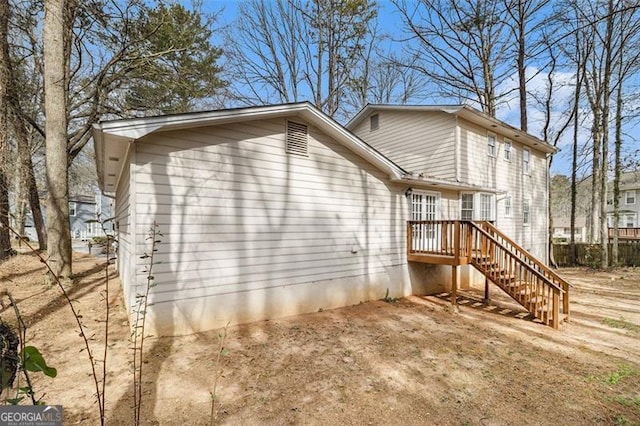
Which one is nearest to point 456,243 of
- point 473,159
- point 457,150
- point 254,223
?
point 457,150

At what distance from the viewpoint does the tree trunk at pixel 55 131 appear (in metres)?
7.26

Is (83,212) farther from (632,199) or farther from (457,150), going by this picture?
(632,199)

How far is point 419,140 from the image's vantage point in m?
11.9

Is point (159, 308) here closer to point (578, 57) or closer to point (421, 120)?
point (421, 120)

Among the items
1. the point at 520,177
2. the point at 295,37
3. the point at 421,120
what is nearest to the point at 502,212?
the point at 520,177

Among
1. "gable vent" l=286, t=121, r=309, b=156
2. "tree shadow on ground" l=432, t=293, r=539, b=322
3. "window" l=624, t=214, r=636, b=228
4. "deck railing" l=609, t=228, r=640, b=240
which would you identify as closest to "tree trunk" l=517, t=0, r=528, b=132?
"tree shadow on ground" l=432, t=293, r=539, b=322

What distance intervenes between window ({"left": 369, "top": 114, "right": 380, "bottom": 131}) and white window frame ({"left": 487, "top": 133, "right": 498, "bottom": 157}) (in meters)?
4.43

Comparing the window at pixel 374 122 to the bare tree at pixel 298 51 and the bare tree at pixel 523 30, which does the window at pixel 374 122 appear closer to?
the bare tree at pixel 298 51

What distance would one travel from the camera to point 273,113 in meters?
6.33

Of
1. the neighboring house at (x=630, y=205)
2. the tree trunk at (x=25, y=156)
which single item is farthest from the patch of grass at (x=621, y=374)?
the neighboring house at (x=630, y=205)

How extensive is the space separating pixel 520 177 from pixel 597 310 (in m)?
7.32

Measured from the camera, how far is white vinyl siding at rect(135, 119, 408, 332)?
17.4 feet

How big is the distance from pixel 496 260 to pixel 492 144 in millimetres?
6705

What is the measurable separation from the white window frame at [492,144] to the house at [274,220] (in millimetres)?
2344
